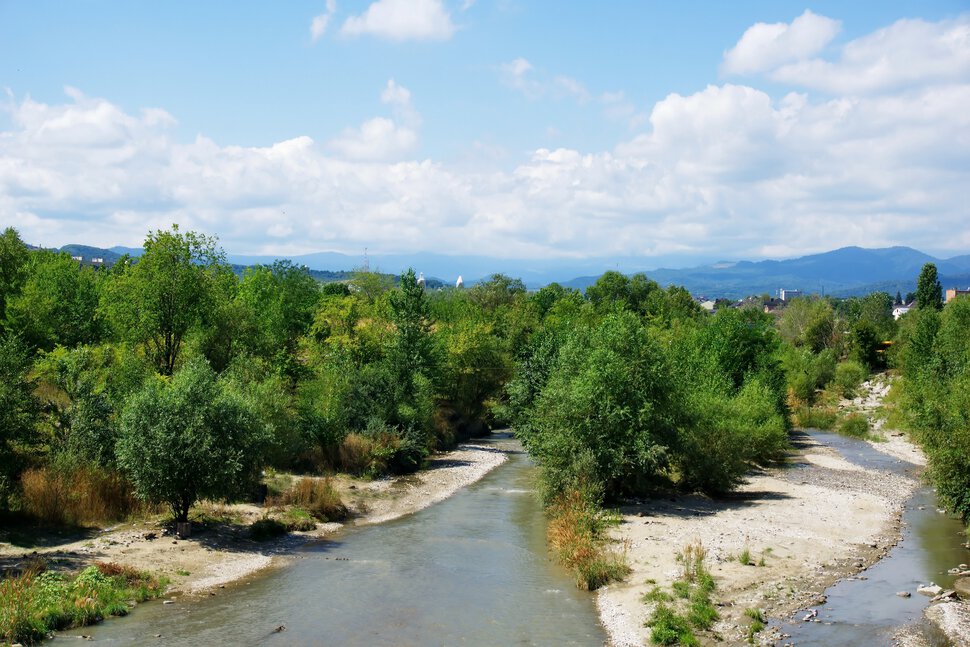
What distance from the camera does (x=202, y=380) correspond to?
36312 millimetres

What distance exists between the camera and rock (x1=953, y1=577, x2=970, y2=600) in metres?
27.4

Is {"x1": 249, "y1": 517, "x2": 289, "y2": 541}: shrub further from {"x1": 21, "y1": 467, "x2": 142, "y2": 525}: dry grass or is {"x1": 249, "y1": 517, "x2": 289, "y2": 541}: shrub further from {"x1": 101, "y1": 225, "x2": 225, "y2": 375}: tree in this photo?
{"x1": 101, "y1": 225, "x2": 225, "y2": 375}: tree

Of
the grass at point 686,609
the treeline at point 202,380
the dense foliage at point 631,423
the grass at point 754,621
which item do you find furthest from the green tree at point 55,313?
the grass at point 754,621

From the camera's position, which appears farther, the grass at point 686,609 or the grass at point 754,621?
the grass at point 754,621

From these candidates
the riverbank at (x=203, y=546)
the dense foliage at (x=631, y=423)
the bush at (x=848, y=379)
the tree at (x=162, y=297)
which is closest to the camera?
the riverbank at (x=203, y=546)

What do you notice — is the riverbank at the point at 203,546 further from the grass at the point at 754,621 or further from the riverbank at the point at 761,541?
the grass at the point at 754,621

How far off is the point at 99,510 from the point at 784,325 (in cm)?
14397

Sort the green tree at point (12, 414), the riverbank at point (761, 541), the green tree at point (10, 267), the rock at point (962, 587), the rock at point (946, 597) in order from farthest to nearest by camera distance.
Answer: the green tree at point (10, 267) → the green tree at point (12, 414) → the rock at point (962, 587) → the rock at point (946, 597) → the riverbank at point (761, 541)

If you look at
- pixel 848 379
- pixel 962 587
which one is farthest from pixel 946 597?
pixel 848 379

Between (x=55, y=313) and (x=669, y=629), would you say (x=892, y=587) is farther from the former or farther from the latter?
(x=55, y=313)

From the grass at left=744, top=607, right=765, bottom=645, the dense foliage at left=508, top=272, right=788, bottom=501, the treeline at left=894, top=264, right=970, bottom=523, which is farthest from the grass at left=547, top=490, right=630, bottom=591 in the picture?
the treeline at left=894, top=264, right=970, bottom=523

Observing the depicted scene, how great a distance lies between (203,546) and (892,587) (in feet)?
91.4

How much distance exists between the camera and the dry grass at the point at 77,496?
33.5m

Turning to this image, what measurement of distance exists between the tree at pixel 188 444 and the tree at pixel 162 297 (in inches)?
660
